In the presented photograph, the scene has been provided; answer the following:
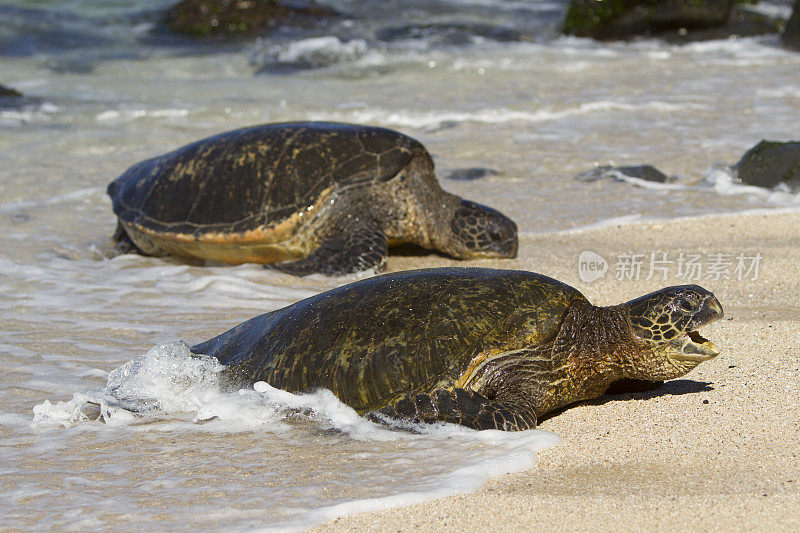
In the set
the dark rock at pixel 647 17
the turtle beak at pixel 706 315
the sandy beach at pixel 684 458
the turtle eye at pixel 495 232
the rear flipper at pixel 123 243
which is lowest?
the rear flipper at pixel 123 243

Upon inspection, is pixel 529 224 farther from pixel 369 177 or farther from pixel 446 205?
pixel 369 177

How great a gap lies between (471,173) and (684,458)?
16.6 ft

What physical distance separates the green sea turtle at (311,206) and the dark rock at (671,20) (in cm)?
1095

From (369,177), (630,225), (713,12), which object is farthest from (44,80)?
(713,12)

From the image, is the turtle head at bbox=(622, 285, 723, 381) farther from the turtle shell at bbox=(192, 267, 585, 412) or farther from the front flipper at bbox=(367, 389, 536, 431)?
the front flipper at bbox=(367, 389, 536, 431)

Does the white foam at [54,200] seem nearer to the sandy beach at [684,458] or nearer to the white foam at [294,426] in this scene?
the white foam at [294,426]

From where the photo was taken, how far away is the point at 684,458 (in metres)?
2.73

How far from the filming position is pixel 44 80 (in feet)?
42.5

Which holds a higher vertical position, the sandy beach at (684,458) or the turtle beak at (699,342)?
the turtle beak at (699,342)

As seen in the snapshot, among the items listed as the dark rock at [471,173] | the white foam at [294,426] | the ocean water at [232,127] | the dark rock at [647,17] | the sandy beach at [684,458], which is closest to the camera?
the sandy beach at [684,458]

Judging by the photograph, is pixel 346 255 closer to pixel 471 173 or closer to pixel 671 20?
pixel 471 173

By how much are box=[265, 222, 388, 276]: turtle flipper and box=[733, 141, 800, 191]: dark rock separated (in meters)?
2.98

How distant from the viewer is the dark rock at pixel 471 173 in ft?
24.6

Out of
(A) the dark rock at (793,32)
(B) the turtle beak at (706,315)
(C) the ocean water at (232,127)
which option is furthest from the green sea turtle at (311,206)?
(A) the dark rock at (793,32)
